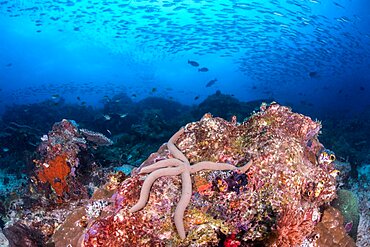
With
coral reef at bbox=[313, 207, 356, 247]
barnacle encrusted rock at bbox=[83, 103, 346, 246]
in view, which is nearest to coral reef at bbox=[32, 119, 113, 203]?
barnacle encrusted rock at bbox=[83, 103, 346, 246]

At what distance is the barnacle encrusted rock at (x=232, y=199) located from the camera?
12.1 ft

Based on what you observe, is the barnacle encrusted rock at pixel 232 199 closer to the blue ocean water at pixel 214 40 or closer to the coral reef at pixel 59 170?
the coral reef at pixel 59 170

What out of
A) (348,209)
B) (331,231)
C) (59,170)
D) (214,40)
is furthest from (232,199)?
(214,40)

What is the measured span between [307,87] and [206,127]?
9723 centimetres

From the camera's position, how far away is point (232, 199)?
391 cm

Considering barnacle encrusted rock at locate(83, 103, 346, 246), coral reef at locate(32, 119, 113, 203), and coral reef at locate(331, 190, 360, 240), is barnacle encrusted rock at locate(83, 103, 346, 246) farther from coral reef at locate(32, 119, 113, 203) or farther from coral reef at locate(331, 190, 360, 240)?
coral reef at locate(32, 119, 113, 203)

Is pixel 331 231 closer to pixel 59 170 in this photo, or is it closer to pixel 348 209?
pixel 348 209

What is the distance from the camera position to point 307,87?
91500 mm

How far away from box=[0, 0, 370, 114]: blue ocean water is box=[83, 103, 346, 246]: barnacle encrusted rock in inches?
697

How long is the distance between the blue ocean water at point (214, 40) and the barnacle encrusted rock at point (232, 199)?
58.1ft

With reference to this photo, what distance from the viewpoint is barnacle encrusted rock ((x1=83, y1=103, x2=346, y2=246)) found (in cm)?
367

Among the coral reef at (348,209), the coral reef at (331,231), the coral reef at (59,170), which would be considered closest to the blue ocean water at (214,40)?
the coral reef at (59,170)

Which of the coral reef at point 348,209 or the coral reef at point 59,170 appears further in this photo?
the coral reef at point 59,170

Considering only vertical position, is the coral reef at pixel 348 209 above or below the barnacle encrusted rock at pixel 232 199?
below
